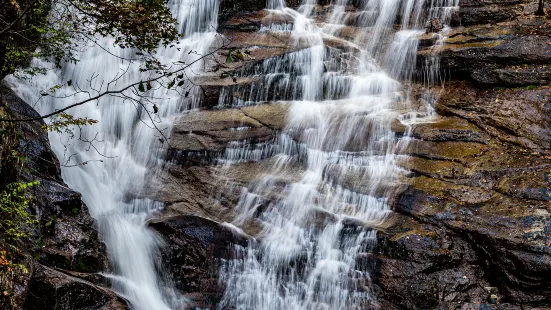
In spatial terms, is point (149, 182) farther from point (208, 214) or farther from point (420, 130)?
point (420, 130)

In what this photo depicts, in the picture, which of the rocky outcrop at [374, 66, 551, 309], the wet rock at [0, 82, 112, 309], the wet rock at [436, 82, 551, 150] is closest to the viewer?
the wet rock at [0, 82, 112, 309]

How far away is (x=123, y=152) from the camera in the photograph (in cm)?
1195

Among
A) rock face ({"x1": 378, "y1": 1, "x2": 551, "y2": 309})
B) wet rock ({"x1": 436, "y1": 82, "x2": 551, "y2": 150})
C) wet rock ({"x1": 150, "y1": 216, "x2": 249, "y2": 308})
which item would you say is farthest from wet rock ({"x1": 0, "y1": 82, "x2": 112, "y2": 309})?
wet rock ({"x1": 436, "y1": 82, "x2": 551, "y2": 150})

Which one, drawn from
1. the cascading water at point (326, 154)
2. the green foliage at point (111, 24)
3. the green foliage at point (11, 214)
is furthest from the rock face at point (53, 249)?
the cascading water at point (326, 154)

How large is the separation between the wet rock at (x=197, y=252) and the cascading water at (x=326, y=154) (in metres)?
0.23

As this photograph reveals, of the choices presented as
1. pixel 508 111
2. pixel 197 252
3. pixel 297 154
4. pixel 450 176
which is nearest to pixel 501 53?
pixel 508 111

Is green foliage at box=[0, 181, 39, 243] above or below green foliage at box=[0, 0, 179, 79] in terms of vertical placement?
below

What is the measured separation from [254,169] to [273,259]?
2527 mm

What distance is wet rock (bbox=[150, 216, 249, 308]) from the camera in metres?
8.52

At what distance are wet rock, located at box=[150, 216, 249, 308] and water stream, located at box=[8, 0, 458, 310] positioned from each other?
0.68ft

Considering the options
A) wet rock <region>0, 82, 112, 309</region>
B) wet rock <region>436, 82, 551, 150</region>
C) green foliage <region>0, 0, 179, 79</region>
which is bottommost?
wet rock <region>0, 82, 112, 309</region>

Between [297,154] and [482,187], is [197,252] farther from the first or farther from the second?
[482,187]

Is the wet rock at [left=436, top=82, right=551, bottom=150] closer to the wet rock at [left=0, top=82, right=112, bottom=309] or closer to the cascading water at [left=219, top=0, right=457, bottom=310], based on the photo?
the cascading water at [left=219, top=0, right=457, bottom=310]

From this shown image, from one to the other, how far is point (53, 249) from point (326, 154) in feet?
18.3
